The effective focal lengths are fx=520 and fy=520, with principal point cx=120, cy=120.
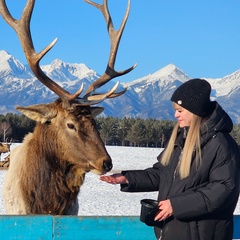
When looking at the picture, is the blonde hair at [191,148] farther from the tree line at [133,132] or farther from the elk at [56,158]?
the tree line at [133,132]

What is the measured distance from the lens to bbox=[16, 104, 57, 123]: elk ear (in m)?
5.66

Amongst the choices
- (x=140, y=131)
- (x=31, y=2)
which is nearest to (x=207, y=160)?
(x=31, y=2)

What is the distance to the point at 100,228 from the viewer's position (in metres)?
4.88

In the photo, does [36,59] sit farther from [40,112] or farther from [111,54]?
[111,54]

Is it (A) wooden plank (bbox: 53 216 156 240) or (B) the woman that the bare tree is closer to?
(A) wooden plank (bbox: 53 216 156 240)

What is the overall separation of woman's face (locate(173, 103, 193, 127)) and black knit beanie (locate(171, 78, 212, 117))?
0.03m

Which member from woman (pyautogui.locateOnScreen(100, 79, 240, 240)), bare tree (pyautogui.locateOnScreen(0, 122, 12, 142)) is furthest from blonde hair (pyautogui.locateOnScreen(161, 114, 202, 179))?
bare tree (pyautogui.locateOnScreen(0, 122, 12, 142))

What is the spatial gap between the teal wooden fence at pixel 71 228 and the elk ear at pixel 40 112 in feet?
4.44

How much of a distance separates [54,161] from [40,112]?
0.56 m

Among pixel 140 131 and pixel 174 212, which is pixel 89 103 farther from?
pixel 140 131

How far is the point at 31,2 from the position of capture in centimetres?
634

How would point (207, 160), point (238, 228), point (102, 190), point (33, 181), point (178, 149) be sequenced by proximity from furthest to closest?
point (102, 190)
point (33, 181)
point (238, 228)
point (178, 149)
point (207, 160)

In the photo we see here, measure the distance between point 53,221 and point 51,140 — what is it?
1239 mm

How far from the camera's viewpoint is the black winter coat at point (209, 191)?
3.30 meters
